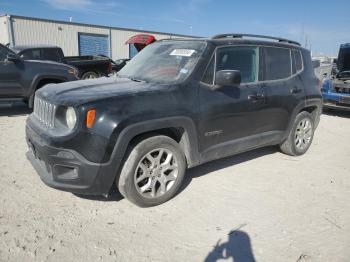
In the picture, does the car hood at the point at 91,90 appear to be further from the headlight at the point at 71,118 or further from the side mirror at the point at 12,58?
the side mirror at the point at 12,58

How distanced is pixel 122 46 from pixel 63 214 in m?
28.7

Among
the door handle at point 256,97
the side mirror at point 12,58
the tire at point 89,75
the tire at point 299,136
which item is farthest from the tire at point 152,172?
the tire at point 89,75

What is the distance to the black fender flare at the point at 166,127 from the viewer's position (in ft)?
9.83

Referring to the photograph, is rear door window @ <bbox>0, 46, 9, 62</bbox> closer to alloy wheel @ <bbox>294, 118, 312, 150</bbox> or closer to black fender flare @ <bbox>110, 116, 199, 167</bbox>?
black fender flare @ <bbox>110, 116, 199, 167</bbox>

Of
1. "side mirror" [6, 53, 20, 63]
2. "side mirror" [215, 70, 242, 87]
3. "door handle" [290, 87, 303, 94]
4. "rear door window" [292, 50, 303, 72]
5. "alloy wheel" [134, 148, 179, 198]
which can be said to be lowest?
"alloy wheel" [134, 148, 179, 198]

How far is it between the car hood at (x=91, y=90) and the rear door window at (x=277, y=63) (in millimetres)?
1884

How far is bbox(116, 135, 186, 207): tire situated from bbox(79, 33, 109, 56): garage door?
85.6 ft

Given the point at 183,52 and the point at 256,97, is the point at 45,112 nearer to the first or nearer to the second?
the point at 183,52

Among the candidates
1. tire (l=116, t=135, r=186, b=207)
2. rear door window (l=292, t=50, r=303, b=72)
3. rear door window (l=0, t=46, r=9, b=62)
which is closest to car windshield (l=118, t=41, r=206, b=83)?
tire (l=116, t=135, r=186, b=207)

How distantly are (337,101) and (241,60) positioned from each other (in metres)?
6.48

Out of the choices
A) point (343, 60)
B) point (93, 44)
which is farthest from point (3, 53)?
point (93, 44)

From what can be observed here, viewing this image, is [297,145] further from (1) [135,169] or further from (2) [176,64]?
(1) [135,169]

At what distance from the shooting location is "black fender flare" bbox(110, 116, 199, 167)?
300 centimetres

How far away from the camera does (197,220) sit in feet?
10.7
